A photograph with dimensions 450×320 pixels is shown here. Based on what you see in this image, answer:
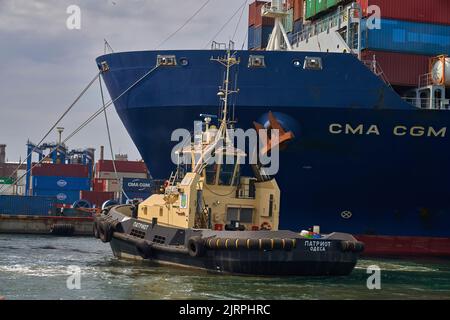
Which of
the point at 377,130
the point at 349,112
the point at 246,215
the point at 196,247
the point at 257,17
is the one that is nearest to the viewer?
the point at 196,247

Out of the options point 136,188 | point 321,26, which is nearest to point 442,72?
point 321,26

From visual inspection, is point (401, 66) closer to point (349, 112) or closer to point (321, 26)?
point (349, 112)

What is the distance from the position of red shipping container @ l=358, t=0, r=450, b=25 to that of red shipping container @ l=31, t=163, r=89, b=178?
35.2 m

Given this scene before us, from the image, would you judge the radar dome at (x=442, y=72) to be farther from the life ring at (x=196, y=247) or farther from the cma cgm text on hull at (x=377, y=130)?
the life ring at (x=196, y=247)

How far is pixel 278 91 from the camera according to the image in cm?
2688

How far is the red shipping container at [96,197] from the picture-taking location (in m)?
55.3

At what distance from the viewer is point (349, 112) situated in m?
26.8

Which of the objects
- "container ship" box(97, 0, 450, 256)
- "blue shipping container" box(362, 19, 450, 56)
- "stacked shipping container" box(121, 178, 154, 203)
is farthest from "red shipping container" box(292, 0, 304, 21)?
"stacked shipping container" box(121, 178, 154, 203)

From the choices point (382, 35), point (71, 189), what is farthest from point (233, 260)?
point (71, 189)

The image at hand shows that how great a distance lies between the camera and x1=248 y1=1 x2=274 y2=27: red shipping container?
36094mm

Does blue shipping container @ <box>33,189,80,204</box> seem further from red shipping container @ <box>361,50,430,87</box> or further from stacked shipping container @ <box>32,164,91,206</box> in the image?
red shipping container @ <box>361,50,430,87</box>

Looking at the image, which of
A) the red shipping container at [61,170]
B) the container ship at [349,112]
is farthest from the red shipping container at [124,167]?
the container ship at [349,112]

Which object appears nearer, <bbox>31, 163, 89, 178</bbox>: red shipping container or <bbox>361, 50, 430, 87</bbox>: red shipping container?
<bbox>361, 50, 430, 87</bbox>: red shipping container

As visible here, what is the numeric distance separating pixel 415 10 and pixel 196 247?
14.5m
